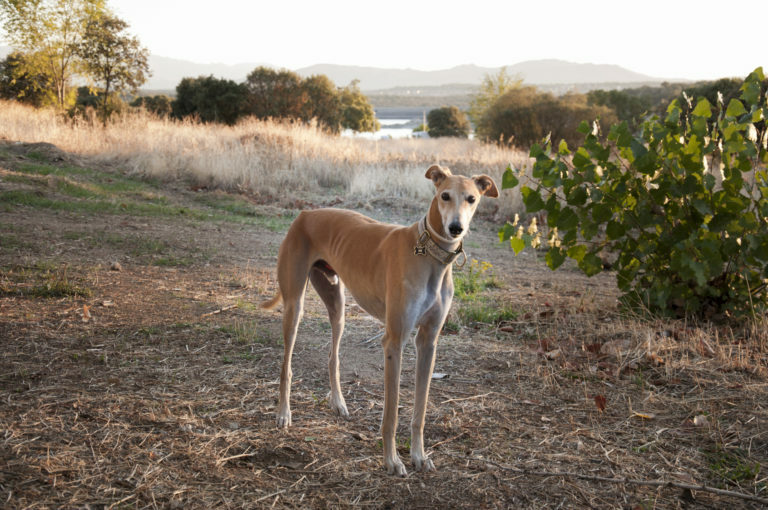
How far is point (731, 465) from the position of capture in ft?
11.6

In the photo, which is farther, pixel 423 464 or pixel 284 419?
pixel 284 419

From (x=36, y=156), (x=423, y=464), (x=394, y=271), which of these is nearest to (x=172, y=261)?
(x=394, y=271)

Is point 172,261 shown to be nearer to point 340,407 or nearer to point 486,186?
point 340,407

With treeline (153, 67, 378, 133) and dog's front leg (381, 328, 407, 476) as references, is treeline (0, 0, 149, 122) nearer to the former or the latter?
treeline (153, 67, 378, 133)

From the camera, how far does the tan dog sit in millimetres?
3275

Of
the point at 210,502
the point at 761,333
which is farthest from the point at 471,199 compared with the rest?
the point at 761,333

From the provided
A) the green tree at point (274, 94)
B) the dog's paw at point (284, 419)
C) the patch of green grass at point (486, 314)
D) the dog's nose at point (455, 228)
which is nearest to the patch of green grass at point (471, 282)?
the patch of green grass at point (486, 314)

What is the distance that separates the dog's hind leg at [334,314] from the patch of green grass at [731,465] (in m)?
2.29

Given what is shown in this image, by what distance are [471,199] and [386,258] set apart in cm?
61

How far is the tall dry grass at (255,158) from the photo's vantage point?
1394 cm

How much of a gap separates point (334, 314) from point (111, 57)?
27172 millimetres

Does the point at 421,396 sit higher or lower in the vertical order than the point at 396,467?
higher

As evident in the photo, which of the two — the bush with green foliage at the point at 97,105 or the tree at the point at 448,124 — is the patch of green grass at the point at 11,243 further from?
the tree at the point at 448,124

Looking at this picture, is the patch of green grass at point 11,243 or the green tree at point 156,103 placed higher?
the green tree at point 156,103
